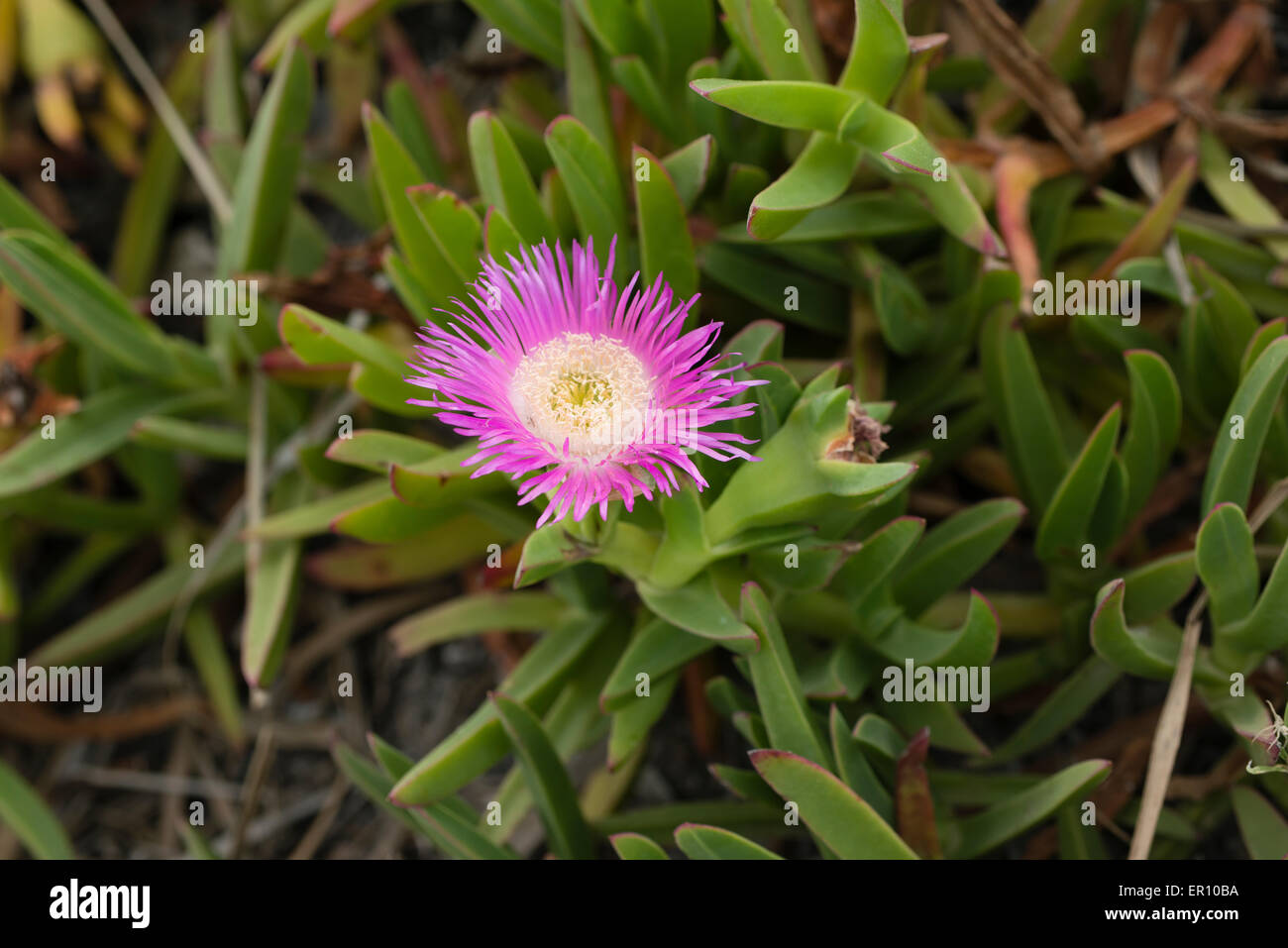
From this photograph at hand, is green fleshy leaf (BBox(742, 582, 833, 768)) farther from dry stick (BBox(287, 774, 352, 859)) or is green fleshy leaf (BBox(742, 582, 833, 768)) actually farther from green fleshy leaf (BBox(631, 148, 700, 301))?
dry stick (BBox(287, 774, 352, 859))

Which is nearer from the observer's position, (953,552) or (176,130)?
(953,552)

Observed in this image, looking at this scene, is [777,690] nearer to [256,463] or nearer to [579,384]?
[579,384]

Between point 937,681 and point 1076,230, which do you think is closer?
point 937,681

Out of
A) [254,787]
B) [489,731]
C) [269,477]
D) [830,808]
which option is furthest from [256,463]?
[830,808]

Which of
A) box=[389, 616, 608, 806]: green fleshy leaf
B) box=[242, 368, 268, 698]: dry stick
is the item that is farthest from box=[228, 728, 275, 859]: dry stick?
box=[389, 616, 608, 806]: green fleshy leaf
